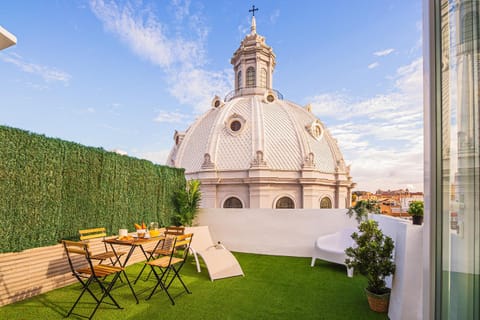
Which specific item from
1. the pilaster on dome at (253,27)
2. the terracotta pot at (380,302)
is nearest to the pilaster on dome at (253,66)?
the pilaster on dome at (253,27)

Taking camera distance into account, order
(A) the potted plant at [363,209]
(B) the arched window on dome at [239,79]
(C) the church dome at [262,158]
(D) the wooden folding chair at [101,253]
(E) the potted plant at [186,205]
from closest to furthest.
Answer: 1. (D) the wooden folding chair at [101,253]
2. (A) the potted plant at [363,209]
3. (E) the potted plant at [186,205]
4. (C) the church dome at [262,158]
5. (B) the arched window on dome at [239,79]

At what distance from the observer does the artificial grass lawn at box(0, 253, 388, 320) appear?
Answer: 3.73 metres

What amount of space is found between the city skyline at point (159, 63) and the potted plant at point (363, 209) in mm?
924

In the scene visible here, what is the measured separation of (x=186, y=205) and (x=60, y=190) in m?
4.15

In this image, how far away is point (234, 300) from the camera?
4.26m

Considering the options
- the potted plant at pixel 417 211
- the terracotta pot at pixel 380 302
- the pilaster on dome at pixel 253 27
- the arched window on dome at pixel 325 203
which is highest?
the pilaster on dome at pixel 253 27

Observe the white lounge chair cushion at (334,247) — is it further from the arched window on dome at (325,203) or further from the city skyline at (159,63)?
the arched window on dome at (325,203)

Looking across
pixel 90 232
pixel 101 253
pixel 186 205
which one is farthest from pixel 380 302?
pixel 186 205

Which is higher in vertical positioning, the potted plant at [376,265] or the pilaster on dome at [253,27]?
the pilaster on dome at [253,27]

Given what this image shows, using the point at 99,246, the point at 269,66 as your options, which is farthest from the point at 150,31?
the point at 269,66

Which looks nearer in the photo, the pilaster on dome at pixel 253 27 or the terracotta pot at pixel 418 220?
the terracotta pot at pixel 418 220

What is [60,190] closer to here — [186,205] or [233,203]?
[186,205]

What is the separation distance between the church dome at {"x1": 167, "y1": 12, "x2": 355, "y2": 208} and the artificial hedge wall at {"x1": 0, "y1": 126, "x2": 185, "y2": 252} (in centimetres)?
1125

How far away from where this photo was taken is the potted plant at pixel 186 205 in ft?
28.4
